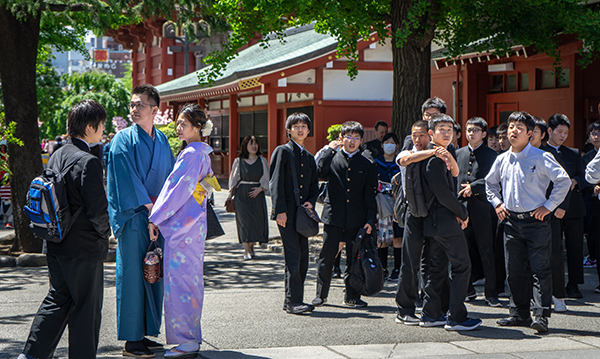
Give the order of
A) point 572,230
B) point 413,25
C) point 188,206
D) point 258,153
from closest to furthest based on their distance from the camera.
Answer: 1. point 188,206
2. point 572,230
3. point 413,25
4. point 258,153

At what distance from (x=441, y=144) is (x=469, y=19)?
5.24 meters

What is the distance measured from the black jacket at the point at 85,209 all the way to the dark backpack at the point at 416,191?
106 inches

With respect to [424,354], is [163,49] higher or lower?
higher

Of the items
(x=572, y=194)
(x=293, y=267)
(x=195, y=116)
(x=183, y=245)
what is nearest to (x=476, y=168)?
(x=572, y=194)

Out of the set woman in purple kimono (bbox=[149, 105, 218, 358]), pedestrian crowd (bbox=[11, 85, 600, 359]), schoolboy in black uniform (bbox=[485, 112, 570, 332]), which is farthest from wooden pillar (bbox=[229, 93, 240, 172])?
woman in purple kimono (bbox=[149, 105, 218, 358])

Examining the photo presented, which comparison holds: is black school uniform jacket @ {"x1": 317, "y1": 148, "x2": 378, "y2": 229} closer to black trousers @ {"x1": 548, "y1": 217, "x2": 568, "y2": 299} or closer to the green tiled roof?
black trousers @ {"x1": 548, "y1": 217, "x2": 568, "y2": 299}

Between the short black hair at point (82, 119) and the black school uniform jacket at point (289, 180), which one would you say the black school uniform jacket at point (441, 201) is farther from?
the short black hair at point (82, 119)

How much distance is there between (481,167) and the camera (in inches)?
265

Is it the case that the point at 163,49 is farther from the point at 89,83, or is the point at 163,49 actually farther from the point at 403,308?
the point at 403,308

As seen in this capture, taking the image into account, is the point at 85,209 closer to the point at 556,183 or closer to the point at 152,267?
the point at 152,267

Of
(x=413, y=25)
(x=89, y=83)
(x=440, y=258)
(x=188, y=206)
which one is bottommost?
(x=440, y=258)

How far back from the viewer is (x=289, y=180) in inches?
254

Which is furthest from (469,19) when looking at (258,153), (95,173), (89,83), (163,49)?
(89,83)

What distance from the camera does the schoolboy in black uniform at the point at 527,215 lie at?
18.6ft
